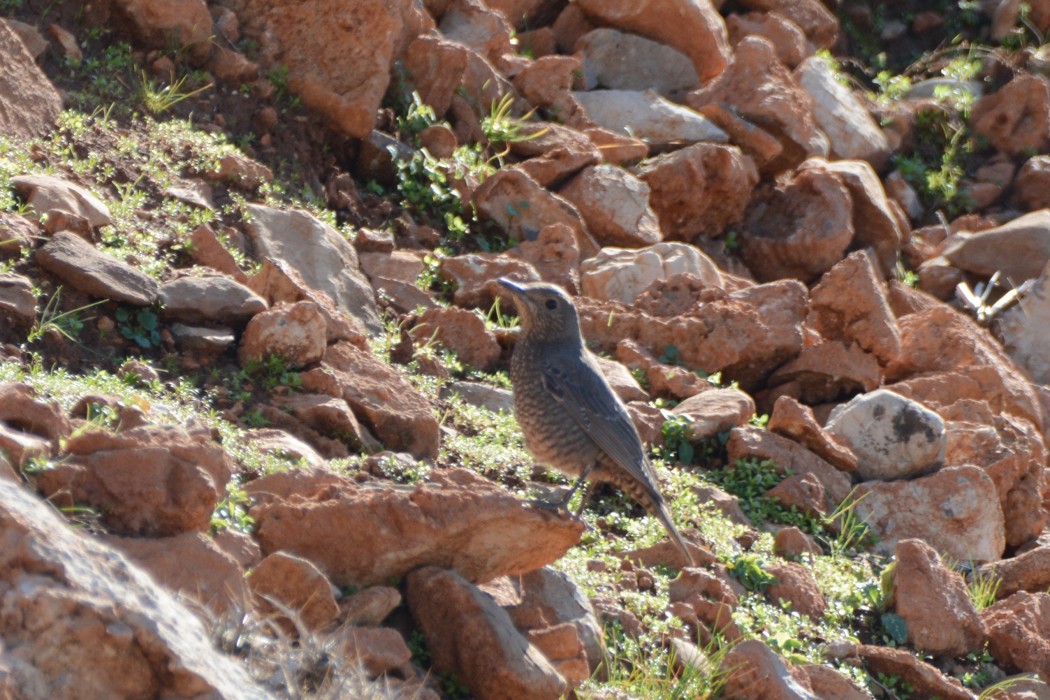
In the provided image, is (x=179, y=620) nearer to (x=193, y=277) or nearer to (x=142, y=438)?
(x=142, y=438)

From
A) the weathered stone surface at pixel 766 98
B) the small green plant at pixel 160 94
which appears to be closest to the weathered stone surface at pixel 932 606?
the small green plant at pixel 160 94

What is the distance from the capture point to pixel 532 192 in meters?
10.3

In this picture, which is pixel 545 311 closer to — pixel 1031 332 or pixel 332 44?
pixel 332 44

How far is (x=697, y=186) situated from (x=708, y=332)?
2410 millimetres

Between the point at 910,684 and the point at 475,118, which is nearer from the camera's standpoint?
the point at 910,684

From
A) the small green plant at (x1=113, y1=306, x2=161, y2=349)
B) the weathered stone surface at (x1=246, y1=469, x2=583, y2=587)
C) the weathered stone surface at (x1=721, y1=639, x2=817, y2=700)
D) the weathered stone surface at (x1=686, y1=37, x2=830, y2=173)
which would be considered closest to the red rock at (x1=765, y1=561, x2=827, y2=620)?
the weathered stone surface at (x1=721, y1=639, x2=817, y2=700)

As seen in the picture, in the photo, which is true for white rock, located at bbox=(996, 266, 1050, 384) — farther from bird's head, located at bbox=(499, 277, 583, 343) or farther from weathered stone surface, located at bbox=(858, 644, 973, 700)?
bird's head, located at bbox=(499, 277, 583, 343)

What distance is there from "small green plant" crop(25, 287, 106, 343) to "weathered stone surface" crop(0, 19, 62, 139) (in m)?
1.59

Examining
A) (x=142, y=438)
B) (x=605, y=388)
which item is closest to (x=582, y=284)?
(x=605, y=388)

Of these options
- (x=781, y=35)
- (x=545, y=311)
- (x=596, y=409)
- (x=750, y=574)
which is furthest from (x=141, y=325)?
(x=781, y=35)

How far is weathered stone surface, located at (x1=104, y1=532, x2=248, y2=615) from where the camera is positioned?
4.18 meters

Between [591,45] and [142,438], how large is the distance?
9262 mm

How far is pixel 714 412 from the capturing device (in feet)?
27.6

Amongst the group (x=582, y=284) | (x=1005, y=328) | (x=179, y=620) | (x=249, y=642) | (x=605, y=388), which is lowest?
(x=1005, y=328)
